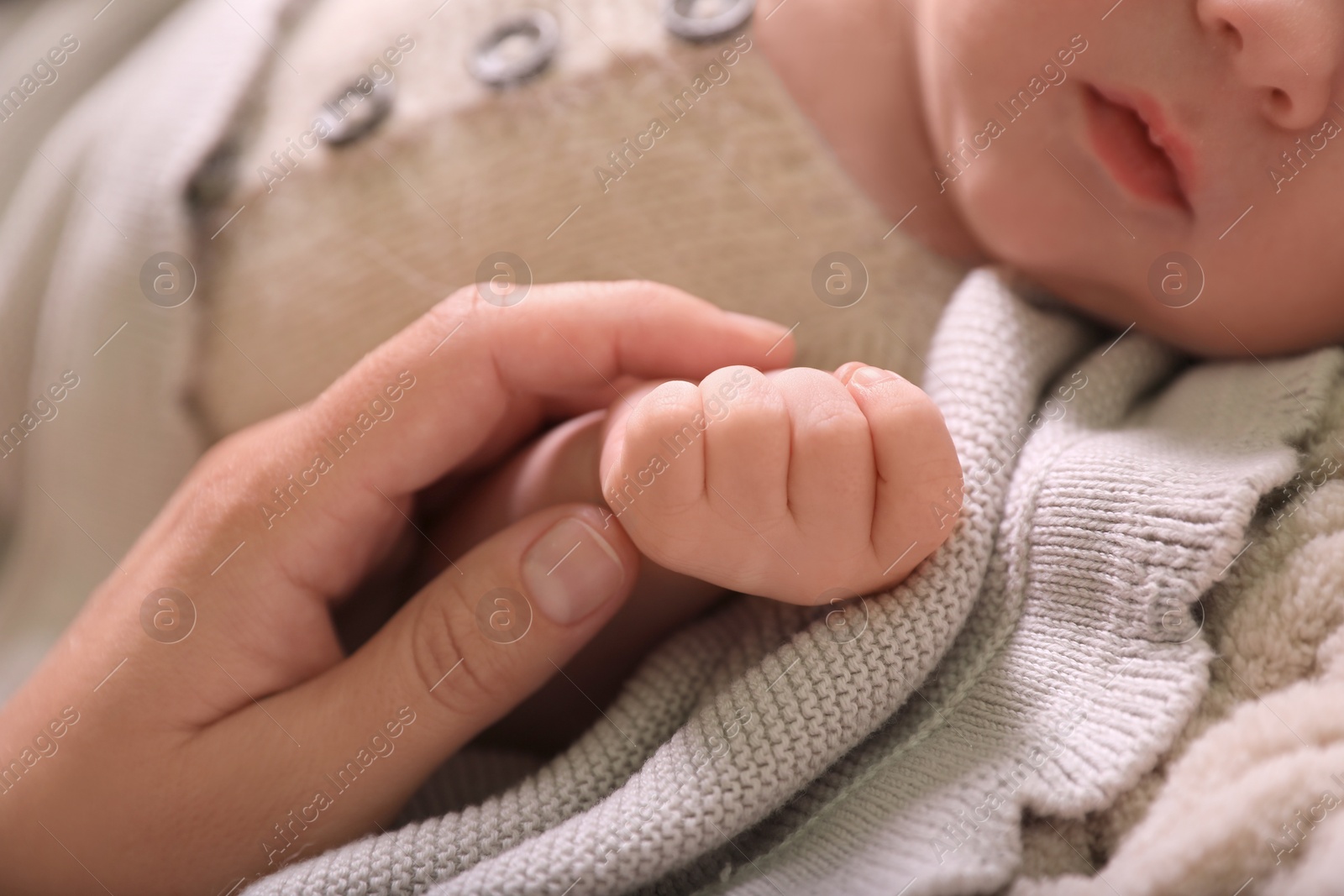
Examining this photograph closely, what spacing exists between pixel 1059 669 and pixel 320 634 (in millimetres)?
587

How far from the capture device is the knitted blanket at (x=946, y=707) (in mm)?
630

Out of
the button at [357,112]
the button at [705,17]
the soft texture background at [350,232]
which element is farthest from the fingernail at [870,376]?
the button at [357,112]

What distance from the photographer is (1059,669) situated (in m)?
0.67

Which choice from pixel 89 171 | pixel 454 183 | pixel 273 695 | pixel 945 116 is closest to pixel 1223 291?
pixel 945 116

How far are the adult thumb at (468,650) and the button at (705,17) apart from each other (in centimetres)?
49

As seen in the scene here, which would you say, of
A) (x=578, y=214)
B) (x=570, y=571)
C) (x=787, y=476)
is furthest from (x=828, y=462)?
(x=578, y=214)

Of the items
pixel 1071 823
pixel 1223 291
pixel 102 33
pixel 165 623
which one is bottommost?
pixel 1071 823

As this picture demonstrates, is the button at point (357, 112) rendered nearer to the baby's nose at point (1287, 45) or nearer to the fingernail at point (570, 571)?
the fingernail at point (570, 571)

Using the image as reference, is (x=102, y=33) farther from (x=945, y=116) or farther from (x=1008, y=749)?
(x=1008, y=749)

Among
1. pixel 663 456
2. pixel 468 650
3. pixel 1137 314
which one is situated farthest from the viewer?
pixel 1137 314

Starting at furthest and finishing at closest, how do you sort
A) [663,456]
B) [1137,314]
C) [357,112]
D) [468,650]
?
[357,112]
[1137,314]
[468,650]
[663,456]

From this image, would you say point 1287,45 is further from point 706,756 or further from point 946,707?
→ point 706,756

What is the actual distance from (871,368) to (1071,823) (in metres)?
0.34

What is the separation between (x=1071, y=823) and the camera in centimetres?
64
